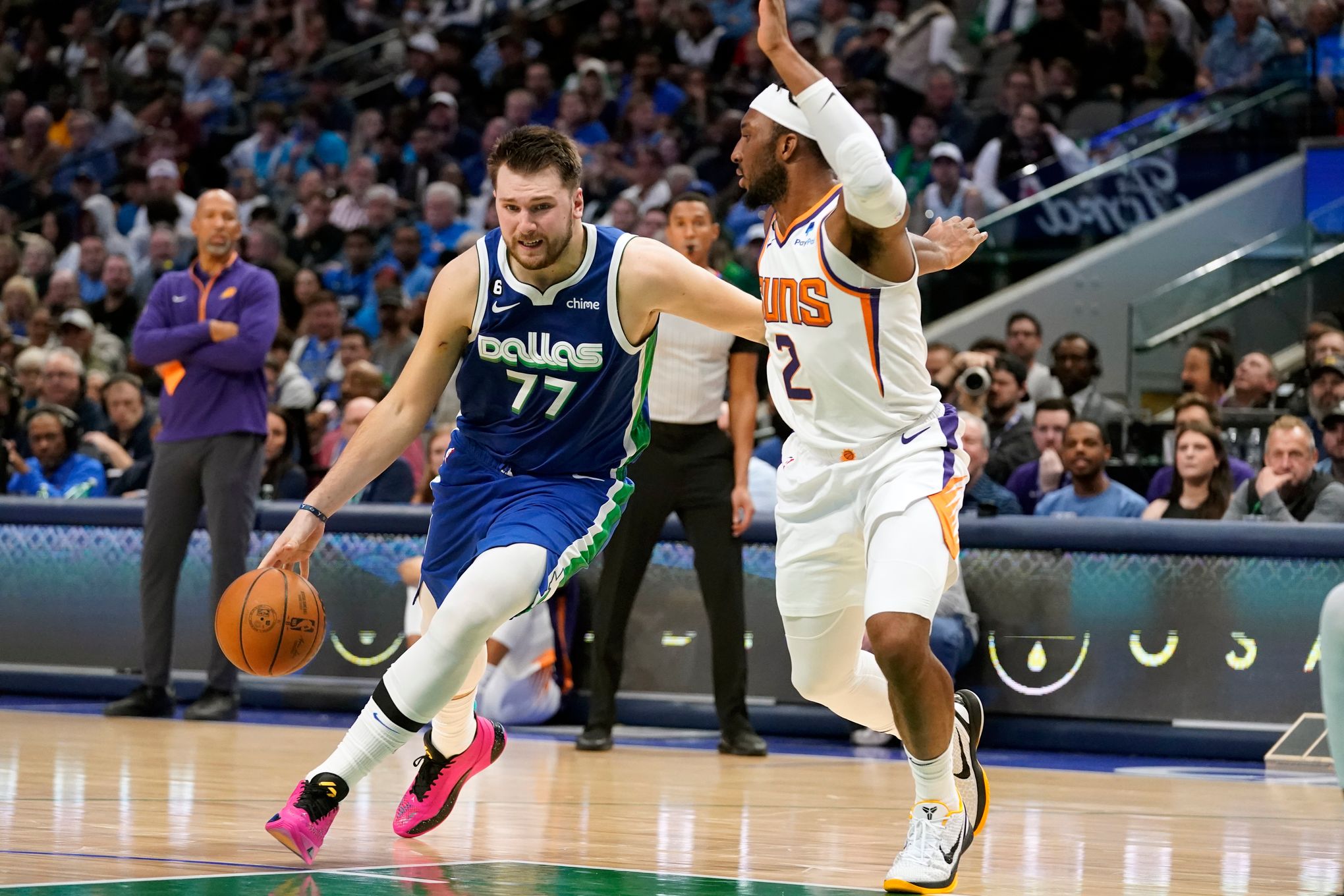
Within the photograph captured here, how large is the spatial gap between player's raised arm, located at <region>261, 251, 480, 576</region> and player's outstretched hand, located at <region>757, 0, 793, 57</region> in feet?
3.46

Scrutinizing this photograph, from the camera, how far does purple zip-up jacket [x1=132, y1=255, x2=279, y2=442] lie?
331 inches

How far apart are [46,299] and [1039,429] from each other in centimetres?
922

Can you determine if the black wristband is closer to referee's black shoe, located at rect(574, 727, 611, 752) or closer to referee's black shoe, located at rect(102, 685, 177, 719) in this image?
referee's black shoe, located at rect(574, 727, 611, 752)

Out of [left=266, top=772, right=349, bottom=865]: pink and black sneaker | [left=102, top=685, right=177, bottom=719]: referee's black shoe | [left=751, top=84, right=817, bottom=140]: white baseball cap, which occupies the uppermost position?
[left=751, top=84, right=817, bottom=140]: white baseball cap

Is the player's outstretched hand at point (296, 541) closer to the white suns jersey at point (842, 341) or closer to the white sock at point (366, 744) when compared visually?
the white sock at point (366, 744)

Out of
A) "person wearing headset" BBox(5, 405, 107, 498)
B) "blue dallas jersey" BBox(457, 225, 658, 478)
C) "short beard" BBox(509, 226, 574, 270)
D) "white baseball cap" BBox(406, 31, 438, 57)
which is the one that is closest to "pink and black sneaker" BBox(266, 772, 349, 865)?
"blue dallas jersey" BBox(457, 225, 658, 478)

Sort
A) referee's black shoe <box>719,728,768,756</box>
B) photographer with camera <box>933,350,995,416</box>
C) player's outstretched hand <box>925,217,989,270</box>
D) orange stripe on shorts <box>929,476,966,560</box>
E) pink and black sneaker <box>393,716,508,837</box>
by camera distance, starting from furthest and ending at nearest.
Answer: photographer with camera <box>933,350,995,416</box> → referee's black shoe <box>719,728,768,756</box> → pink and black sneaker <box>393,716,508,837</box> → player's outstretched hand <box>925,217,989,270</box> → orange stripe on shorts <box>929,476,966,560</box>

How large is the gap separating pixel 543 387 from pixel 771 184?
2.72ft

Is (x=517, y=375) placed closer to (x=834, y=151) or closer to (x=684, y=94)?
(x=834, y=151)

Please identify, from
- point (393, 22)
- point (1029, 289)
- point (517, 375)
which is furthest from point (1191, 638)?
point (393, 22)

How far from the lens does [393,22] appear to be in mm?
19016

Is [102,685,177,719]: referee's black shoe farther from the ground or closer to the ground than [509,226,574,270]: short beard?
closer to the ground

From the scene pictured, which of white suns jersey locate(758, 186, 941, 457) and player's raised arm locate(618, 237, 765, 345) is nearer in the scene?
white suns jersey locate(758, 186, 941, 457)

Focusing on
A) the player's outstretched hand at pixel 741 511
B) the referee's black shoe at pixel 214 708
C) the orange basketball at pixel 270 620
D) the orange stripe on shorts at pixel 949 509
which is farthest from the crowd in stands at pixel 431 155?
the orange basketball at pixel 270 620
